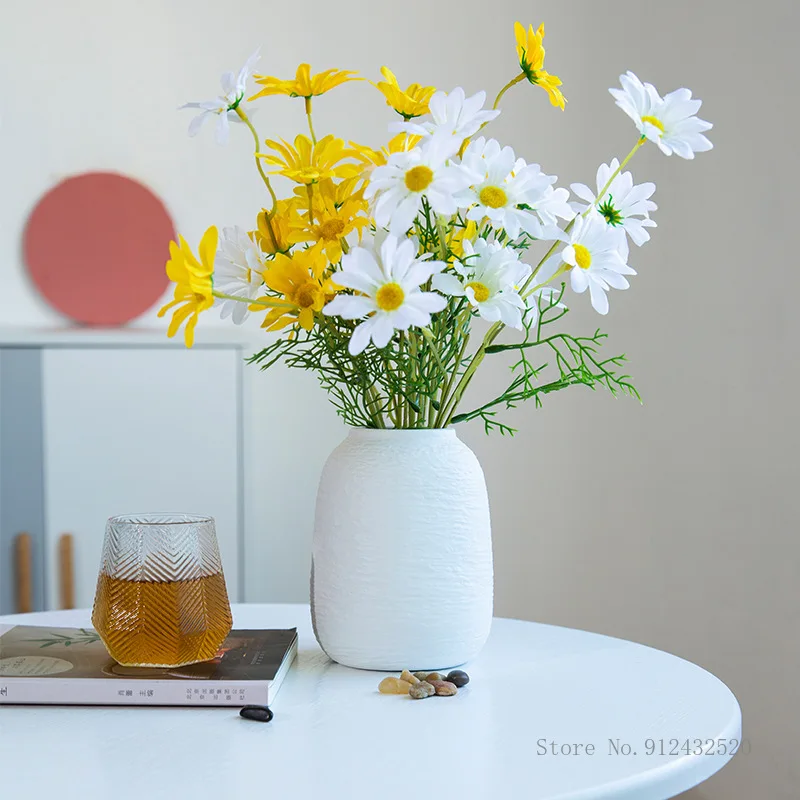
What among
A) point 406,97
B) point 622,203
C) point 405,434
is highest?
point 406,97

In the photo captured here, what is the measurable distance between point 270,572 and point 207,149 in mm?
1093

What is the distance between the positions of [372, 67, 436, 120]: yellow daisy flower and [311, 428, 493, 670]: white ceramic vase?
1.07 feet

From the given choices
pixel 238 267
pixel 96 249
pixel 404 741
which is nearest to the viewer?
pixel 404 741

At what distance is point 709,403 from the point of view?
2479 mm

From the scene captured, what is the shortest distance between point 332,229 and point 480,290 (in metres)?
0.17

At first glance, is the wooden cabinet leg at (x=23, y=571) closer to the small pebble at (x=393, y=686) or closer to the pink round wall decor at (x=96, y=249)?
the pink round wall decor at (x=96, y=249)

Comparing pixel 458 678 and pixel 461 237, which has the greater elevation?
pixel 461 237

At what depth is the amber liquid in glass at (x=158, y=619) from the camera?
1073 mm

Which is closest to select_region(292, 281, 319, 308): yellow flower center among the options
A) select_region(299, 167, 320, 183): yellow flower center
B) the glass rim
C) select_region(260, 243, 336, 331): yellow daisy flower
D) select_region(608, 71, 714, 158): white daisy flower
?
select_region(260, 243, 336, 331): yellow daisy flower

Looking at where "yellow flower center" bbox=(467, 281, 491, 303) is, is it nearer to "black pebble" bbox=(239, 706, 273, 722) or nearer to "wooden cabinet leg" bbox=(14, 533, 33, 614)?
"black pebble" bbox=(239, 706, 273, 722)

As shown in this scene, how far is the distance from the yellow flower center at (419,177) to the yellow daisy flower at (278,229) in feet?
0.55

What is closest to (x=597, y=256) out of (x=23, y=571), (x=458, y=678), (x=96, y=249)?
(x=458, y=678)

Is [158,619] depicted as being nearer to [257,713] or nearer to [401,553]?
[257,713]

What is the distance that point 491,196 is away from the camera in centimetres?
108
